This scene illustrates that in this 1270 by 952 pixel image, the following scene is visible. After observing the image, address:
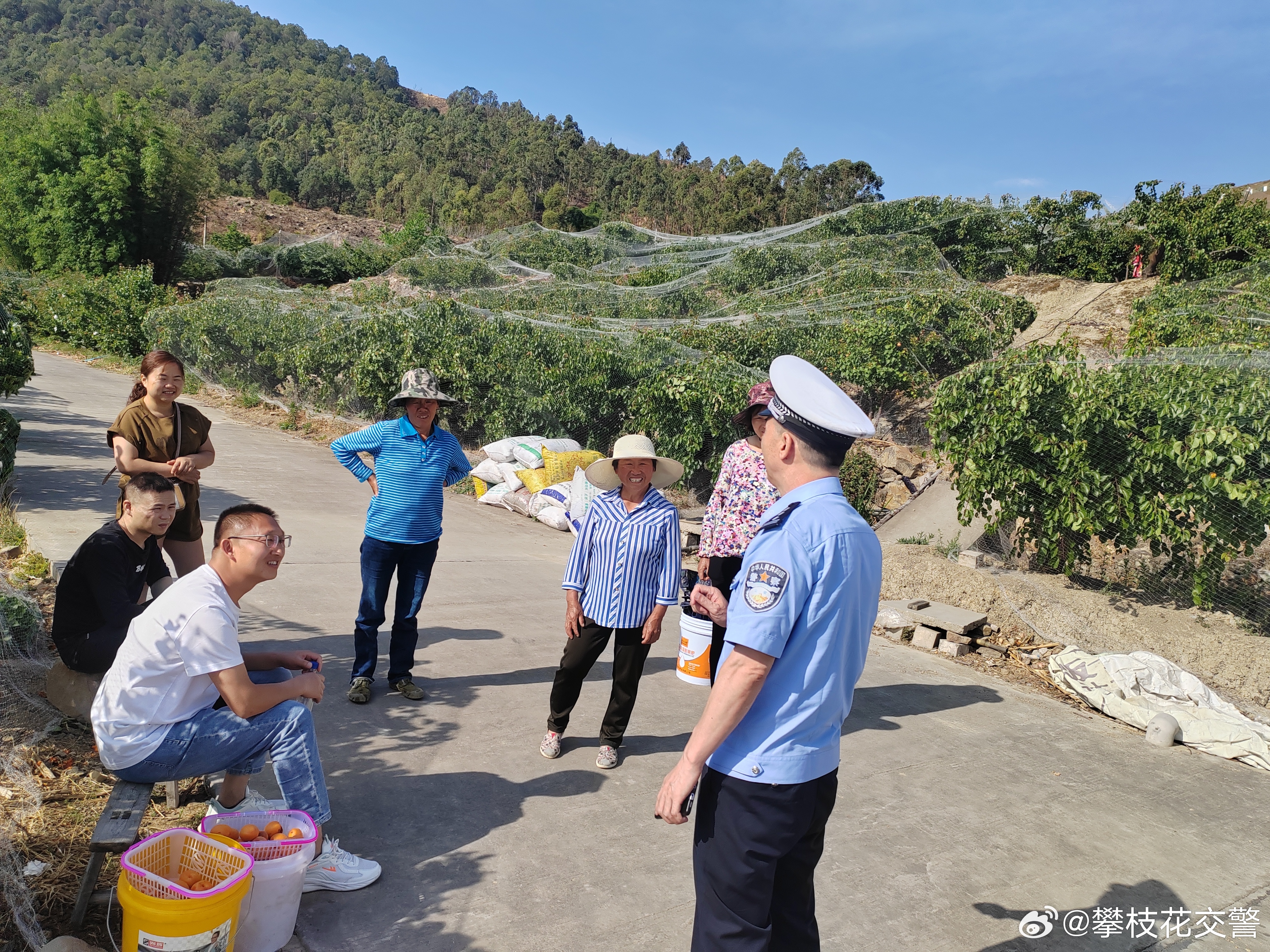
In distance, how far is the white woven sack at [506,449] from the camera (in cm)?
1046

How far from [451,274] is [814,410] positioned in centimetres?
2680

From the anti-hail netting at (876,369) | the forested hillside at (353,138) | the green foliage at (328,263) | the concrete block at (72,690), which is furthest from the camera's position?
the forested hillside at (353,138)

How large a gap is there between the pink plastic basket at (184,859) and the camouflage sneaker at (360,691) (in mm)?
1851

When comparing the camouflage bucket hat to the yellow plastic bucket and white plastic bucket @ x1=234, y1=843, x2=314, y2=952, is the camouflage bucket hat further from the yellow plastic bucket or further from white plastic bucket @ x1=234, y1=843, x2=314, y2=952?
the yellow plastic bucket

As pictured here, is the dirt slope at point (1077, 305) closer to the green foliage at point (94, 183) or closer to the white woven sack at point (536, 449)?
the white woven sack at point (536, 449)

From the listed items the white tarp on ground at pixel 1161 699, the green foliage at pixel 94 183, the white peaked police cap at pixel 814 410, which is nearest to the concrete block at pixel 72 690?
the white peaked police cap at pixel 814 410

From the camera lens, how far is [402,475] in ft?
14.5

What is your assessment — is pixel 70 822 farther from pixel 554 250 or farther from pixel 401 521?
pixel 554 250

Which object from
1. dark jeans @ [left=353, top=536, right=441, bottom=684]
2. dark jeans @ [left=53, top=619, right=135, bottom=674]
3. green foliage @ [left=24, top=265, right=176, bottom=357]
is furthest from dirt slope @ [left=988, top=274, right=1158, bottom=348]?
green foliage @ [left=24, top=265, right=176, bottom=357]

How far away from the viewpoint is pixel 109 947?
249 centimetres

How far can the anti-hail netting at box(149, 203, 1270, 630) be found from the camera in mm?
6332

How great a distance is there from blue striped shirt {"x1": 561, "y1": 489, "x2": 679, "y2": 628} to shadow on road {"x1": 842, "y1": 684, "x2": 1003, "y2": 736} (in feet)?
5.33

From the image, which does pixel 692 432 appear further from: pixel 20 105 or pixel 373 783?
pixel 20 105

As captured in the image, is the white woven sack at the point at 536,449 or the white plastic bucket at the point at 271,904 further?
the white woven sack at the point at 536,449
